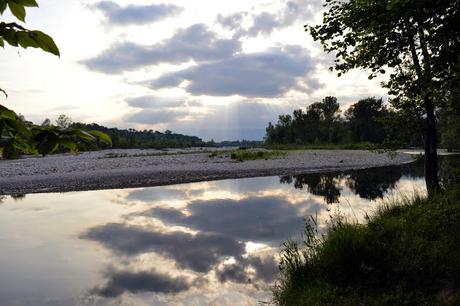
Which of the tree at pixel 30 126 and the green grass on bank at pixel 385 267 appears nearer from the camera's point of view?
the tree at pixel 30 126

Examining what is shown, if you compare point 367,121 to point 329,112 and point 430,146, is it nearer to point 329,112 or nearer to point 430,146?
point 329,112

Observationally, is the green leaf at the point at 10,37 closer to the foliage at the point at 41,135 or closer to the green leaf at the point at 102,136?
the foliage at the point at 41,135

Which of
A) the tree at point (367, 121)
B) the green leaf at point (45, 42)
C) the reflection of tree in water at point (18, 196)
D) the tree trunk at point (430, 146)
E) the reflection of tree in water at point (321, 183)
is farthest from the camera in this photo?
the tree at point (367, 121)

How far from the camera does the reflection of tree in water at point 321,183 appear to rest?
26.0 meters

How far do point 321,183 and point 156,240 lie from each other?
1962cm

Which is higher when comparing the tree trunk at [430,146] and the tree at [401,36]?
the tree at [401,36]

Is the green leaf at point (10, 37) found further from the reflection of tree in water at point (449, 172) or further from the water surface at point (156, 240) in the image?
the reflection of tree in water at point (449, 172)

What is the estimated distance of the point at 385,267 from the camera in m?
8.41

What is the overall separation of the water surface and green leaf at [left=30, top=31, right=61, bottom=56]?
8.55 m

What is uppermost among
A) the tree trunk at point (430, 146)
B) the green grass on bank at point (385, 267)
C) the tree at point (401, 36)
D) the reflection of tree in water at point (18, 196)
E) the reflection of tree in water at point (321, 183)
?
the tree at point (401, 36)

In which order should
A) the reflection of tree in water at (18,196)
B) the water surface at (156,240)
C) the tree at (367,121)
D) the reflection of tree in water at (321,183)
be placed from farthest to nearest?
the tree at (367,121) < the reflection of tree in water at (18,196) < the reflection of tree in water at (321,183) < the water surface at (156,240)

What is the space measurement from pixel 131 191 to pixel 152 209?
7.66m

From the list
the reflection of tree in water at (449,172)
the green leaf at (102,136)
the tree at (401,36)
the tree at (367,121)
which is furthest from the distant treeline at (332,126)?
the green leaf at (102,136)

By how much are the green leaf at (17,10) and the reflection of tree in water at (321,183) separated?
2240 centimetres
